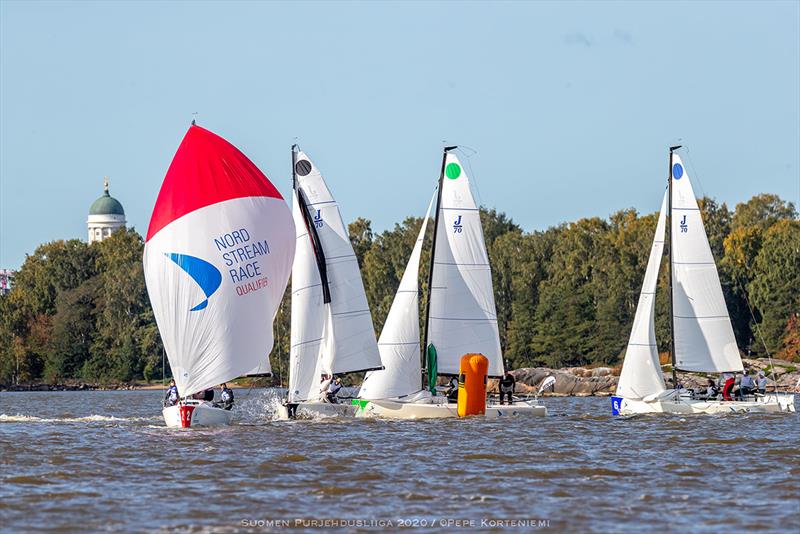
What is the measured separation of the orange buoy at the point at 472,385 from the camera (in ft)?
135

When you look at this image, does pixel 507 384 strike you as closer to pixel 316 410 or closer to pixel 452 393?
pixel 452 393

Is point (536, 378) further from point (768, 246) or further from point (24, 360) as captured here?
point (24, 360)

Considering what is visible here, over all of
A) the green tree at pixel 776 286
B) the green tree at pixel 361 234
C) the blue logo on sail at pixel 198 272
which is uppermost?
the green tree at pixel 361 234

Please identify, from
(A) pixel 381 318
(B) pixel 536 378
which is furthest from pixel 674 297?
(A) pixel 381 318

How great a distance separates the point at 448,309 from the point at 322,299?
4.28 meters

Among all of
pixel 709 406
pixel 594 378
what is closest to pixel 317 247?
pixel 709 406

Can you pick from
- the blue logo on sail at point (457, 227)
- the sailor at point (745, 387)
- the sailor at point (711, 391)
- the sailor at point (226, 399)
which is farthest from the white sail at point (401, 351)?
the sailor at point (745, 387)

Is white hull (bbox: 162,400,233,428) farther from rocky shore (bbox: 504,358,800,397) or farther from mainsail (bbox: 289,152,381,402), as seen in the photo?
rocky shore (bbox: 504,358,800,397)

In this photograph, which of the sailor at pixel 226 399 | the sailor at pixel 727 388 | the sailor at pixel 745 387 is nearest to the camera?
the sailor at pixel 226 399

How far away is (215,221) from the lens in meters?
38.0

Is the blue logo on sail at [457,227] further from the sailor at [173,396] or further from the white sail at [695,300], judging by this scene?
the sailor at [173,396]

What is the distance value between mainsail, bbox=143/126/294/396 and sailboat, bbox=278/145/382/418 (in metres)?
2.43

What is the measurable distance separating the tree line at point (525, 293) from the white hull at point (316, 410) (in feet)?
150

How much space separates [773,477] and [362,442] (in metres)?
11.1
